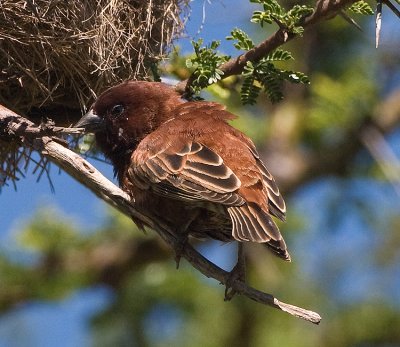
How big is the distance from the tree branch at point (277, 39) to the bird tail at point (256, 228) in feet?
2.00

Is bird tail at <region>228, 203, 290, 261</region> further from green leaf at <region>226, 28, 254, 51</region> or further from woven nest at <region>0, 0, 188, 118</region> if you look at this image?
woven nest at <region>0, 0, 188, 118</region>

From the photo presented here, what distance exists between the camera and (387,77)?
7.73 meters

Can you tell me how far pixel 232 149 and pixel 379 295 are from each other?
305 centimetres

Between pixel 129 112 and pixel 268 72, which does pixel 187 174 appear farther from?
pixel 129 112

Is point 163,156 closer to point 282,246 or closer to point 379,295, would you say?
point 282,246

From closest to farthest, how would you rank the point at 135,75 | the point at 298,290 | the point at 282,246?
1. the point at 282,246
2. the point at 135,75
3. the point at 298,290

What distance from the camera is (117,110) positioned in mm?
4746

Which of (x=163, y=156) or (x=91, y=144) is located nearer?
(x=163, y=156)

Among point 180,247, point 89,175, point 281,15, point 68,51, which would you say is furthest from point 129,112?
point 281,15

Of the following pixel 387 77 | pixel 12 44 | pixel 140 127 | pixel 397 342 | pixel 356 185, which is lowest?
pixel 397 342

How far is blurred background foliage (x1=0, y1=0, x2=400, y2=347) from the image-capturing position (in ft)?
22.0

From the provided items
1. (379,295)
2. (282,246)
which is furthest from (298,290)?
(282,246)

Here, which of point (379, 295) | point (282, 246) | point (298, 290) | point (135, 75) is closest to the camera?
point (282, 246)

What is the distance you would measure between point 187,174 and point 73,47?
0.94 meters
